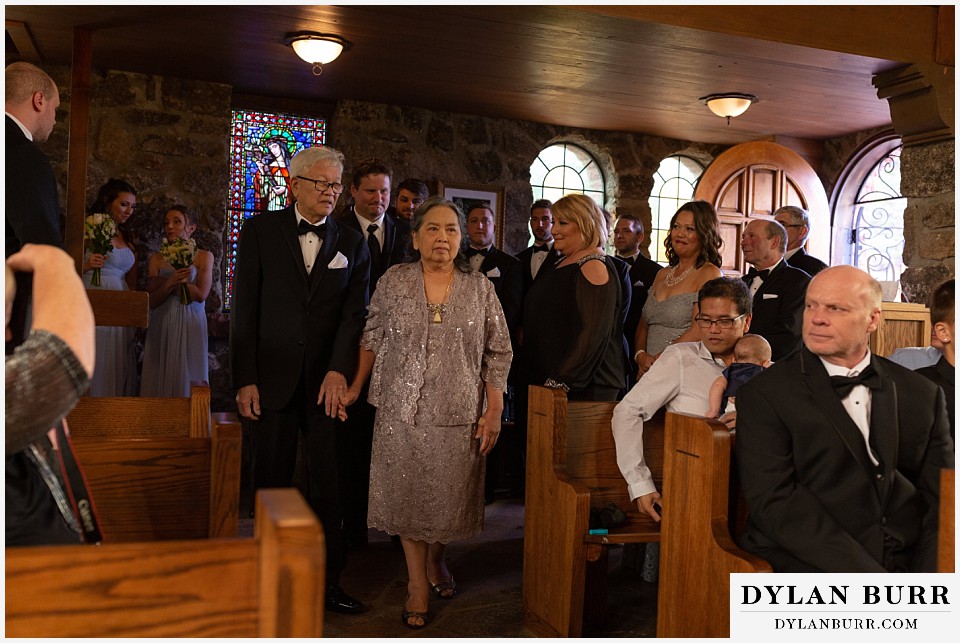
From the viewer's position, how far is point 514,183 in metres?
8.47

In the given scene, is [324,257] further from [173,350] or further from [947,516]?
[173,350]

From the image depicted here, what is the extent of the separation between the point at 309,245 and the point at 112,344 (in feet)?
9.43

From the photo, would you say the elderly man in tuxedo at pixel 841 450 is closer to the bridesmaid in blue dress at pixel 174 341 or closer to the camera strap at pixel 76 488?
the camera strap at pixel 76 488

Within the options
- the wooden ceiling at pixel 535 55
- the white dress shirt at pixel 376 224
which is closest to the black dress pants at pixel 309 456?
the white dress shirt at pixel 376 224

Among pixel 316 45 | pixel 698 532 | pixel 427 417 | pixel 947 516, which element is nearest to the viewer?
pixel 947 516

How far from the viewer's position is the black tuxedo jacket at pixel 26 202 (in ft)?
7.22

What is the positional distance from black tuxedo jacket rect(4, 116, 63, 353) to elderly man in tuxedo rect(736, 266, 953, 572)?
6.06ft

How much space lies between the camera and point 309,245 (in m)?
3.57

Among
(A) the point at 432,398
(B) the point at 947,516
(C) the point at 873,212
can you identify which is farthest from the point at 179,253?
(C) the point at 873,212

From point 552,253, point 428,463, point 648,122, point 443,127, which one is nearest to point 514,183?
point 443,127

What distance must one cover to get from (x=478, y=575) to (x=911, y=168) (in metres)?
4.00

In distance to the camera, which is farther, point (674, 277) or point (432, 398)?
point (674, 277)

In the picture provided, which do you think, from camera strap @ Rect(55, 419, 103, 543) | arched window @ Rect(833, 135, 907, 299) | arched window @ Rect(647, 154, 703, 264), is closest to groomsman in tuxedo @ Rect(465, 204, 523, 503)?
camera strap @ Rect(55, 419, 103, 543)

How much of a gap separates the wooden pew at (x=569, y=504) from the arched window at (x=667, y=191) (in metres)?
6.22
